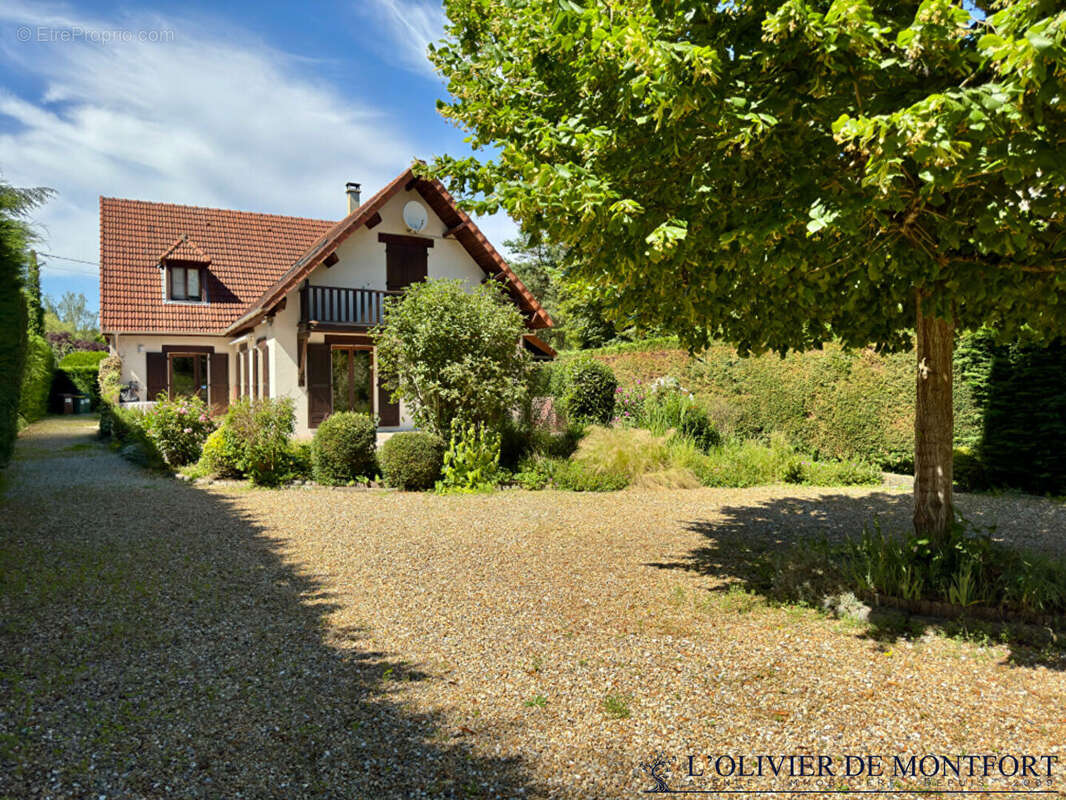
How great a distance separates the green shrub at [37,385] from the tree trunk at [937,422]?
1870 cm

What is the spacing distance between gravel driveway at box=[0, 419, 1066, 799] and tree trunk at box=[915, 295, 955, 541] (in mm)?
1040

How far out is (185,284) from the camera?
19203 mm

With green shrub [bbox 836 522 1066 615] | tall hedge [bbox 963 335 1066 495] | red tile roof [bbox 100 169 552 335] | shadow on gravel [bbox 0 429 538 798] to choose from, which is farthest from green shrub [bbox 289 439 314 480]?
tall hedge [bbox 963 335 1066 495]

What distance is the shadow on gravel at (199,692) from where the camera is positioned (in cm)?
250

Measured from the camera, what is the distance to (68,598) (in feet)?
15.0

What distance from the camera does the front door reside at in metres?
15.8

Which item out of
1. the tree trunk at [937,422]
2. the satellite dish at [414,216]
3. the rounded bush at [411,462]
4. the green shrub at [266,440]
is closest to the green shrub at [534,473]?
the rounded bush at [411,462]

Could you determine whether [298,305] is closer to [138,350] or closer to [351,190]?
[138,350]

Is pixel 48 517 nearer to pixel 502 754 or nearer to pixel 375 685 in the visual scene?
pixel 375 685

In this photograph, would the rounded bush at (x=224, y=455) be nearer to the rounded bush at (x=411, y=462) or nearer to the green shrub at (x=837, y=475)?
the rounded bush at (x=411, y=462)

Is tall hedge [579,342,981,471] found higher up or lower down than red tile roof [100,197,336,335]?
lower down

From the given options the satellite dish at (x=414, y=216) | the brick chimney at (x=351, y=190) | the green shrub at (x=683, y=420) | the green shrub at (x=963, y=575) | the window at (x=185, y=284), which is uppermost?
the brick chimney at (x=351, y=190)

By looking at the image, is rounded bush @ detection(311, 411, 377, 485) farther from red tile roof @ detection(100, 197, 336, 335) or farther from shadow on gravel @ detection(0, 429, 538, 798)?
red tile roof @ detection(100, 197, 336, 335)

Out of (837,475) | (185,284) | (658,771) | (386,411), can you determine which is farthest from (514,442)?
(185,284)
